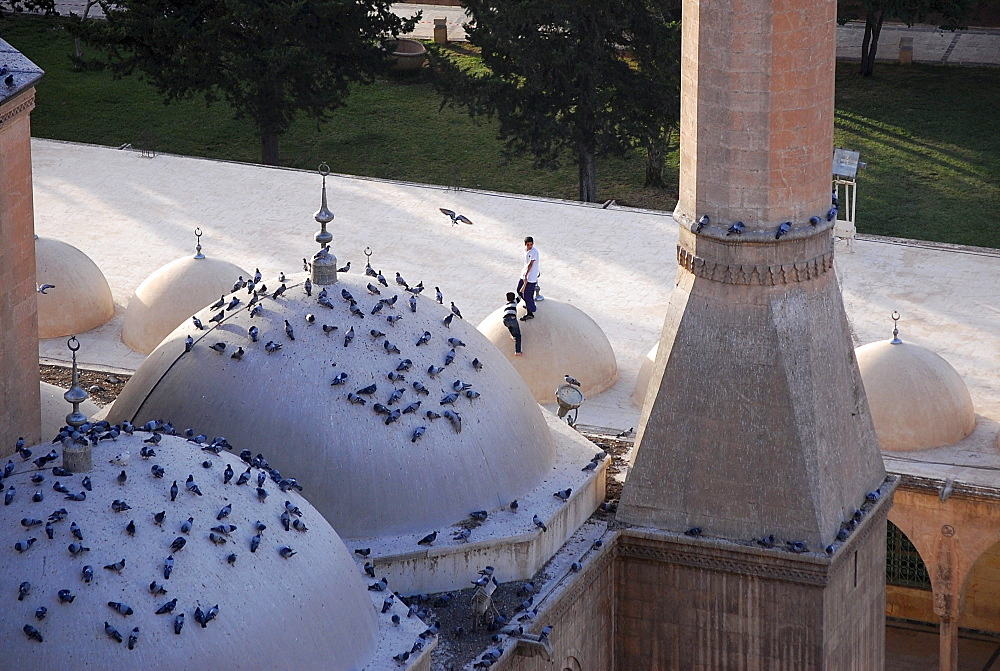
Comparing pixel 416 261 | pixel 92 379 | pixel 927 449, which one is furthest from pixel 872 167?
pixel 92 379

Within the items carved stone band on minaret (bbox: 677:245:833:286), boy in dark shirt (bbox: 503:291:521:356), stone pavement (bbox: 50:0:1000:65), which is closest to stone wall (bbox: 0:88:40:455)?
carved stone band on minaret (bbox: 677:245:833:286)

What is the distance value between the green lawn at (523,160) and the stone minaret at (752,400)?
68.3ft

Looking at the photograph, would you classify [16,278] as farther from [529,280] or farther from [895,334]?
[895,334]

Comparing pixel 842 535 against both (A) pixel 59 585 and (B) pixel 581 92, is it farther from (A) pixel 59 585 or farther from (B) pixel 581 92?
(B) pixel 581 92

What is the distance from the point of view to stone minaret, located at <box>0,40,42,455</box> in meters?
17.2

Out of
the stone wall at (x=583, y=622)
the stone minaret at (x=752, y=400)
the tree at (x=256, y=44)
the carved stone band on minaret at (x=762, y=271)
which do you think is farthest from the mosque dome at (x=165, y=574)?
the tree at (x=256, y=44)

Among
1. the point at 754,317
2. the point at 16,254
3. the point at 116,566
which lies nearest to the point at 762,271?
the point at 754,317

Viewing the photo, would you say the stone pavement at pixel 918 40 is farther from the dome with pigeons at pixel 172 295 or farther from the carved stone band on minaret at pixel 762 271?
the carved stone band on minaret at pixel 762 271

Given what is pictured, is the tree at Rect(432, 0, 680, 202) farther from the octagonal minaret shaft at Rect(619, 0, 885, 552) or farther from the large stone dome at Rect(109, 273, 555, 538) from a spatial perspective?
the large stone dome at Rect(109, 273, 555, 538)

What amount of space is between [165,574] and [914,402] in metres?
12.3

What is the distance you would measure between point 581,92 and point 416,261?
919 cm

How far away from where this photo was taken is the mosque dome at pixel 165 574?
1416 centimetres

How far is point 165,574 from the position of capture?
14531 mm

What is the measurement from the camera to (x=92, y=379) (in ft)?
75.4
